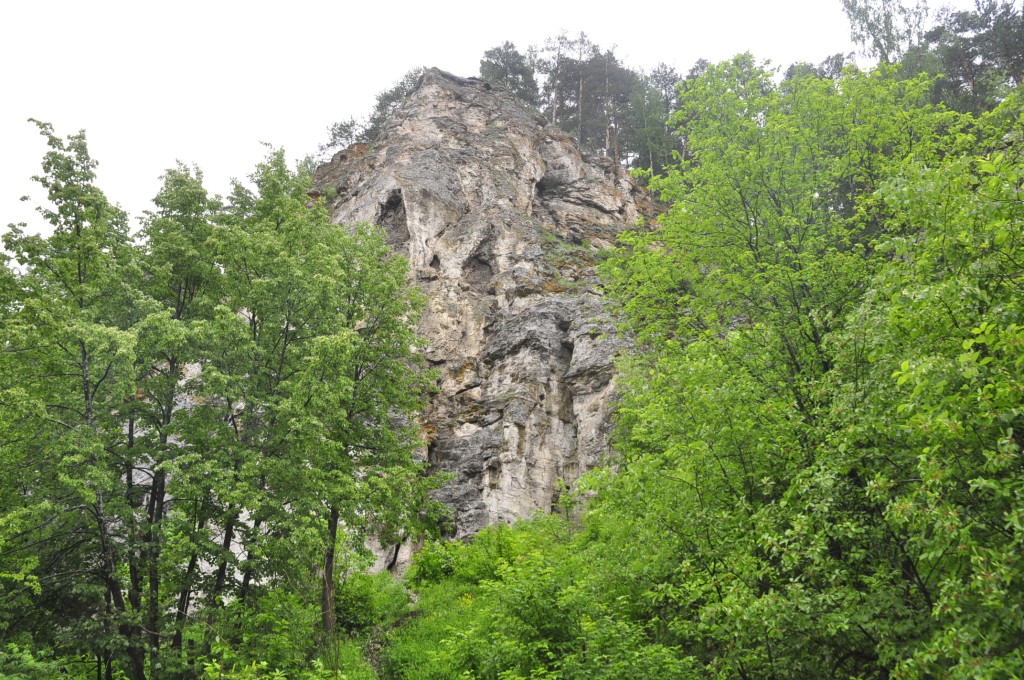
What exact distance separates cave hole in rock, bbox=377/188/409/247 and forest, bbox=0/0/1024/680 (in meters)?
13.8

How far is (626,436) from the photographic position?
65.0 feet

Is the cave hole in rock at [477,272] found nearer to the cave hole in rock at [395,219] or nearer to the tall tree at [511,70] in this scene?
the cave hole in rock at [395,219]

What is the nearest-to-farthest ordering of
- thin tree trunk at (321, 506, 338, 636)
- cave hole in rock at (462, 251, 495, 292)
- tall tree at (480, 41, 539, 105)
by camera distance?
thin tree trunk at (321, 506, 338, 636) → cave hole in rock at (462, 251, 495, 292) → tall tree at (480, 41, 539, 105)

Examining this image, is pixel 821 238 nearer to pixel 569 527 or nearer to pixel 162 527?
pixel 569 527

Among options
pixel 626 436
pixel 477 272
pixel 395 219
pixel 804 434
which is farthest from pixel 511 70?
pixel 804 434

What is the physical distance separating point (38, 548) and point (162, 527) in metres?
2.40

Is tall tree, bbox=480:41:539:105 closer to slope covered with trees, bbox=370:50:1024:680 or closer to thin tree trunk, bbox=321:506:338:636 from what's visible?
slope covered with trees, bbox=370:50:1024:680

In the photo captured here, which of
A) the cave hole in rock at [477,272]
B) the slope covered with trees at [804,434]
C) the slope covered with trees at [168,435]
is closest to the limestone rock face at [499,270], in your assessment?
the cave hole in rock at [477,272]

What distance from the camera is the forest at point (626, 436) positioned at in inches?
252

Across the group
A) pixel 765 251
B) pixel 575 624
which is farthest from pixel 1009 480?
pixel 765 251

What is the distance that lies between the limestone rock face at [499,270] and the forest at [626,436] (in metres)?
5.01

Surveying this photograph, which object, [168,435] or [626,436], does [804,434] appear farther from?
[168,435]

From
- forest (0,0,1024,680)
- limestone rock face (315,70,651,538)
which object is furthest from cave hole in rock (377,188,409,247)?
forest (0,0,1024,680)

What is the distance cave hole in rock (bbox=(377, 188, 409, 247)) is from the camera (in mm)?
32875
